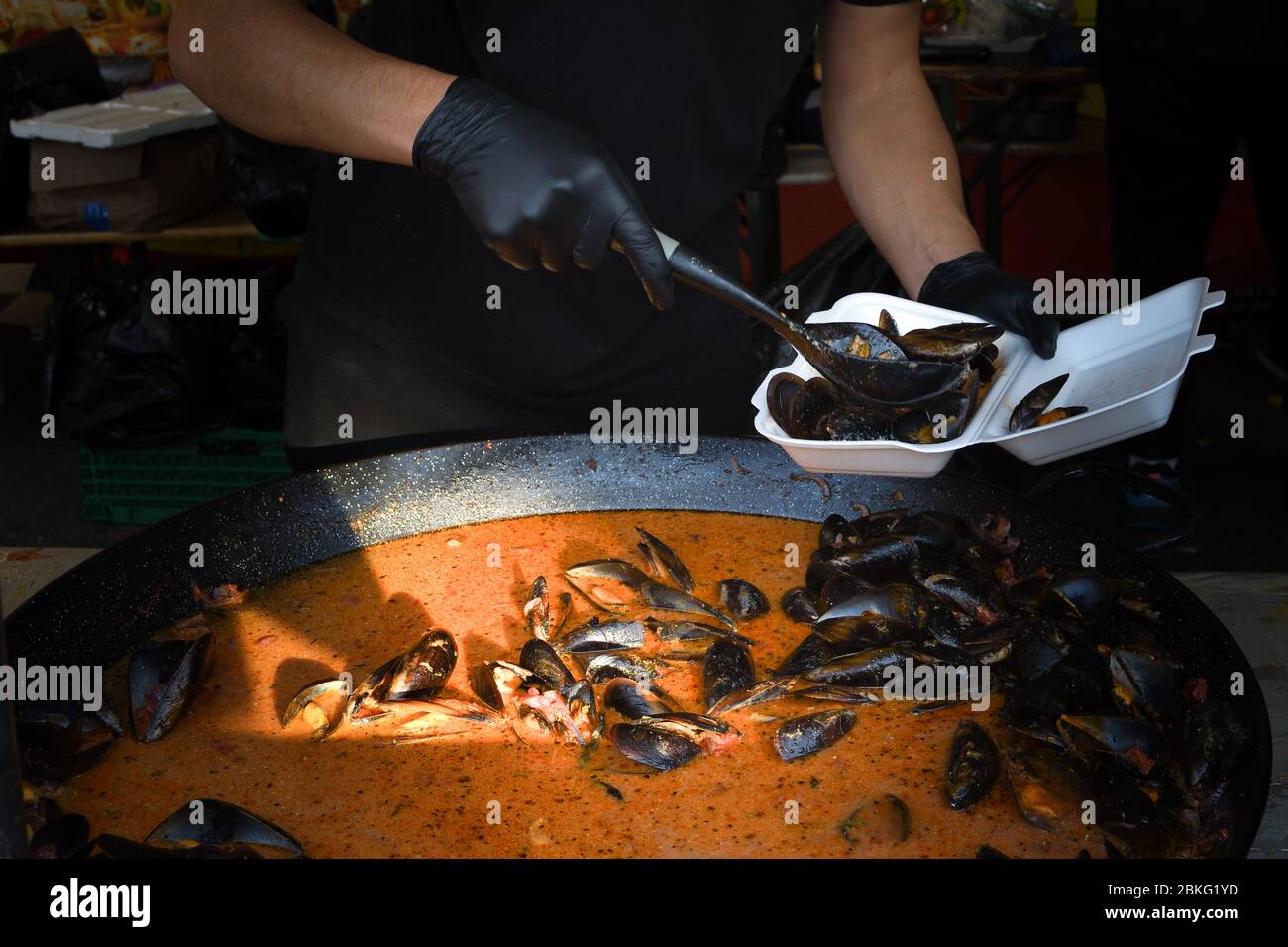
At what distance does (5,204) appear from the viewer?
4297 mm

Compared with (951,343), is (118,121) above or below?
above

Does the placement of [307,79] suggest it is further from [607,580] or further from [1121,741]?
[1121,741]

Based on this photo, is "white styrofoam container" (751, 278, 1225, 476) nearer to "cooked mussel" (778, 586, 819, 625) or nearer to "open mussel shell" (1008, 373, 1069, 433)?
"open mussel shell" (1008, 373, 1069, 433)


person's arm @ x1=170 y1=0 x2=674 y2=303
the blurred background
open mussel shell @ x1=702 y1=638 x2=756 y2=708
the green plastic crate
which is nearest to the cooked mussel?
open mussel shell @ x1=702 y1=638 x2=756 y2=708

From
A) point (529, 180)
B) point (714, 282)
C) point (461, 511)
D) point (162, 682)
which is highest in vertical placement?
point (529, 180)

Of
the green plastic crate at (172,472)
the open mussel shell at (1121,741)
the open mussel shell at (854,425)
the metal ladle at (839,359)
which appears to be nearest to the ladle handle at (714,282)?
the metal ladle at (839,359)

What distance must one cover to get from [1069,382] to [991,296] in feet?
0.63

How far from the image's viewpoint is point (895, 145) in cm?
211

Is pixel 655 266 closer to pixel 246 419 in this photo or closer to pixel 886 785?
pixel 886 785

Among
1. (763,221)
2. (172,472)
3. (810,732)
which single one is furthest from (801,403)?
(172,472)

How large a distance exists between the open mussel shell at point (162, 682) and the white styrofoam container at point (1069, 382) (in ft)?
2.57

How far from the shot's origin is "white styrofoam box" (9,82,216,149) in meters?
3.97
